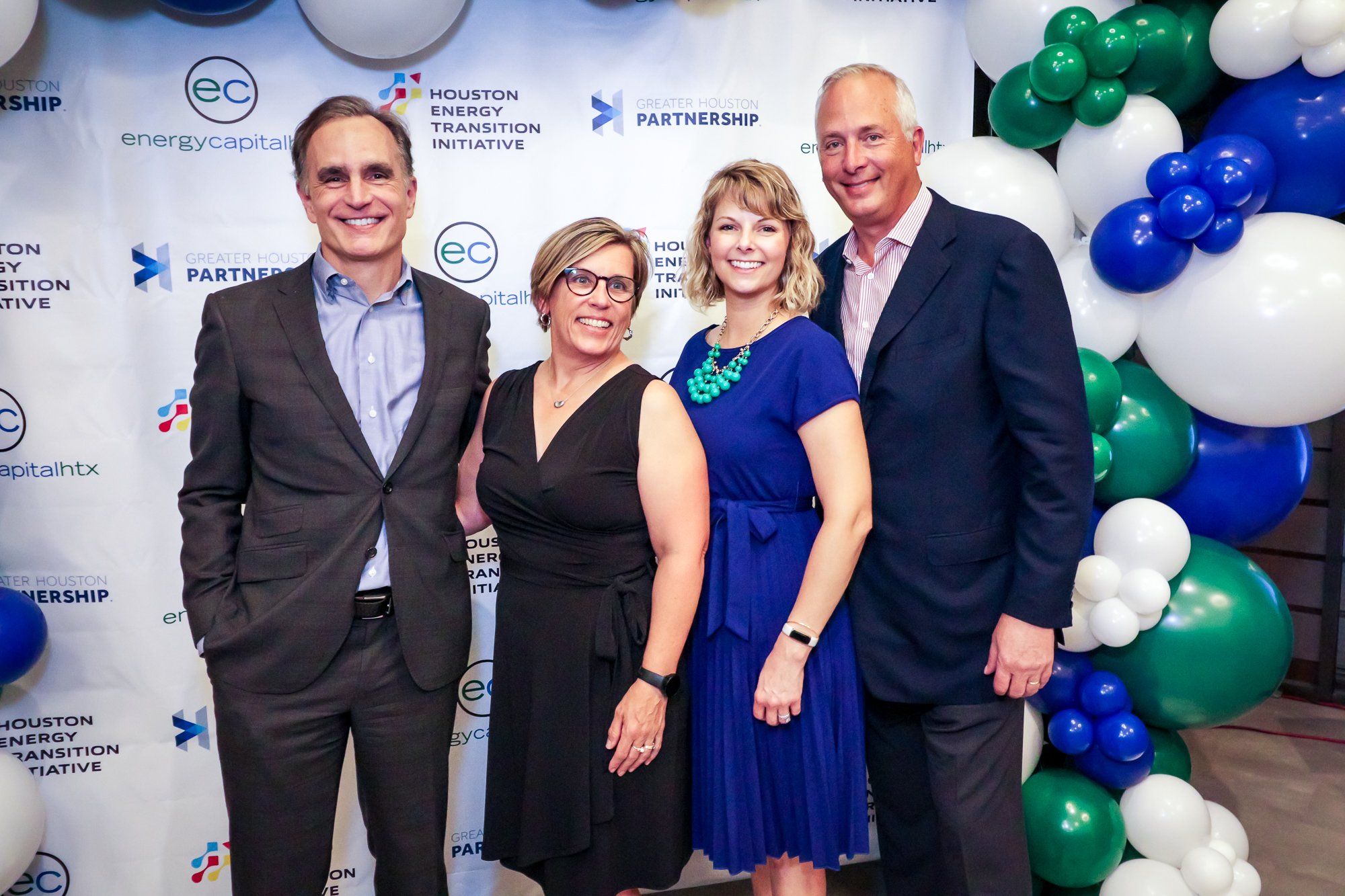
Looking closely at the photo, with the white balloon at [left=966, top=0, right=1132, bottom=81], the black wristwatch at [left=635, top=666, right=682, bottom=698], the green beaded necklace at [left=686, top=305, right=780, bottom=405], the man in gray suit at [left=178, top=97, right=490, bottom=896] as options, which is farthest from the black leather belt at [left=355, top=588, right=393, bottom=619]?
the white balloon at [left=966, top=0, right=1132, bottom=81]

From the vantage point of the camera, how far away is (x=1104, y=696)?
7.45 ft

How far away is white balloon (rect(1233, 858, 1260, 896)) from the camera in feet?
7.52

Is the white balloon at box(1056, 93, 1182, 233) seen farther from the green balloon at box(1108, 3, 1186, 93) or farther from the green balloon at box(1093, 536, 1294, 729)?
the green balloon at box(1093, 536, 1294, 729)

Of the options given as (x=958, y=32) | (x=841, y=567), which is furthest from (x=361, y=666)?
(x=958, y=32)

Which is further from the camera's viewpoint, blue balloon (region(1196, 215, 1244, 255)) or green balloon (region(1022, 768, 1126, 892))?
green balloon (region(1022, 768, 1126, 892))

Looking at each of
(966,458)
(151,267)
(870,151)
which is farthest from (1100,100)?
(151,267)

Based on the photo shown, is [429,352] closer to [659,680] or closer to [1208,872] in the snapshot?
[659,680]

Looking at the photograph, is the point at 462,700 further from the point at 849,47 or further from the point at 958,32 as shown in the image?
the point at 958,32

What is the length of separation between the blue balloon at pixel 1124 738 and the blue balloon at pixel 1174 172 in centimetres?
132

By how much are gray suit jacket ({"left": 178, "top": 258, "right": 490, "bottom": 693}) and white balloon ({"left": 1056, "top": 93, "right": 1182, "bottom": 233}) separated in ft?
5.81

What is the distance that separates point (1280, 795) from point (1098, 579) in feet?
6.35

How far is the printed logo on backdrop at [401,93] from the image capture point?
2.53 metres

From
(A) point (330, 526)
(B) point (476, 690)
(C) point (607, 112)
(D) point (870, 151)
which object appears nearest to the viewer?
(A) point (330, 526)

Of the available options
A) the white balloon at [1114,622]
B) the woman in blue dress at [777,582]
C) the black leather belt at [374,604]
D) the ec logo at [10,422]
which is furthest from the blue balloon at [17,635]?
the white balloon at [1114,622]
